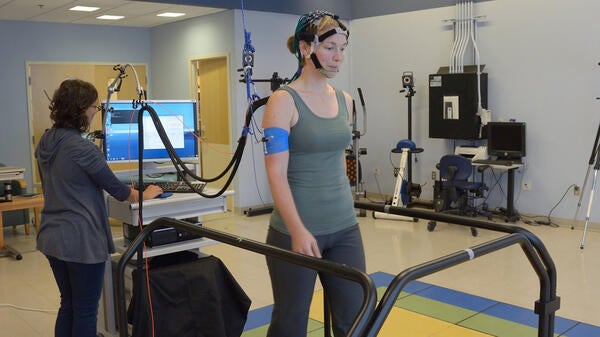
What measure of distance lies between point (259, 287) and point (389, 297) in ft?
10.5

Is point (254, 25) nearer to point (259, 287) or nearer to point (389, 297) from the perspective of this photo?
point (259, 287)

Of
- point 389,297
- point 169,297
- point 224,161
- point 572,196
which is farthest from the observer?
point 224,161

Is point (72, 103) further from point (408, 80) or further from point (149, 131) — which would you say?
point (408, 80)

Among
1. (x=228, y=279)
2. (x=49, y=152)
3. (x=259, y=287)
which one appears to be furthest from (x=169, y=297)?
(x=259, y=287)

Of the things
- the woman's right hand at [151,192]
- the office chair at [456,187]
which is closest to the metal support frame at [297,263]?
the woman's right hand at [151,192]

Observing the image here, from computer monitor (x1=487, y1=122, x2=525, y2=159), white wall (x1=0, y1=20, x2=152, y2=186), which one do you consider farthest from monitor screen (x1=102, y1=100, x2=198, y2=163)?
white wall (x1=0, y1=20, x2=152, y2=186)

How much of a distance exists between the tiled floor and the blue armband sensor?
216cm

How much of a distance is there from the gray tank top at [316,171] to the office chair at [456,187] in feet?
14.6

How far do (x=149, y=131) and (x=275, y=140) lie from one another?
1.93m

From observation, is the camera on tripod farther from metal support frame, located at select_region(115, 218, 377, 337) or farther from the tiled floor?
metal support frame, located at select_region(115, 218, 377, 337)

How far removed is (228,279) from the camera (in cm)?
338

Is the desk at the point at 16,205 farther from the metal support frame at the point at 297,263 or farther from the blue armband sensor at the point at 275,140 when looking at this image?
the blue armband sensor at the point at 275,140

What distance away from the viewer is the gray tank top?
2.05 metres

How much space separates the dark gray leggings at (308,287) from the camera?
6.97 ft
